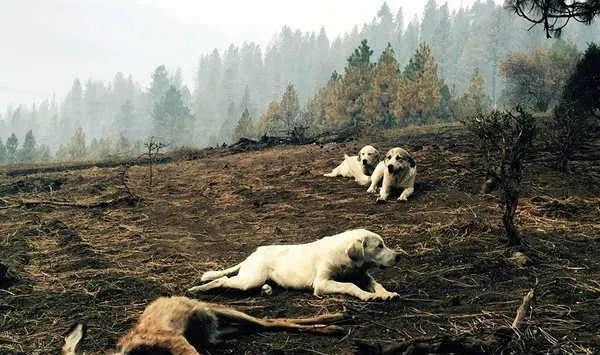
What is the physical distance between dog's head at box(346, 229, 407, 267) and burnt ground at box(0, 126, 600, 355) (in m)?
0.31

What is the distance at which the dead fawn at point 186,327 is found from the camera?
10.3 ft

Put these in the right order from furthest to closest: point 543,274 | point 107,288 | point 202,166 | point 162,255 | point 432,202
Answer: point 202,166 → point 432,202 → point 162,255 → point 107,288 → point 543,274

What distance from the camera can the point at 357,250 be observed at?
465 cm

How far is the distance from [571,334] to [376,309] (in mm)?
1420

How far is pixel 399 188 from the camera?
938cm

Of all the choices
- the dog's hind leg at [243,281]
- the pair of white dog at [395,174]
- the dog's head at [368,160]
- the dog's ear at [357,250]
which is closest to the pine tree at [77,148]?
the dog's head at [368,160]

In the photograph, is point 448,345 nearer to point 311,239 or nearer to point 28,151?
point 311,239

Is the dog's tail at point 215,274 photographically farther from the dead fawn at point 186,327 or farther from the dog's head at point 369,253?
the dead fawn at point 186,327

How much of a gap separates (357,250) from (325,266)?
34 centimetres

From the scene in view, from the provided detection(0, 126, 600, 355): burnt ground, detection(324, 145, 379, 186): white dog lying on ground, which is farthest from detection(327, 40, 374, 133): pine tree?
detection(324, 145, 379, 186): white dog lying on ground

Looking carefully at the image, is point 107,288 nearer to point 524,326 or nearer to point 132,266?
point 132,266

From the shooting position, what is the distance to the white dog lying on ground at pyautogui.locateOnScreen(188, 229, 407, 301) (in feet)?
15.2

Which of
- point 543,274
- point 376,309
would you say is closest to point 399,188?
point 543,274

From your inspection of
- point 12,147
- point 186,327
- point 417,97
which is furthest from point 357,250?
point 12,147
